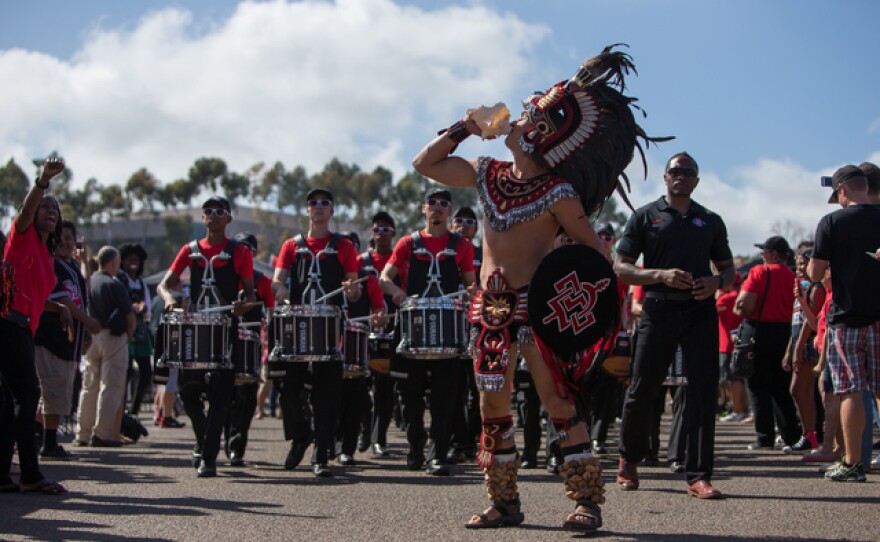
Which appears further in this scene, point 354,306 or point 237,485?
point 354,306

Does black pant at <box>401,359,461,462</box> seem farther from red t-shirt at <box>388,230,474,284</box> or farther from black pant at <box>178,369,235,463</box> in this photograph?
black pant at <box>178,369,235,463</box>

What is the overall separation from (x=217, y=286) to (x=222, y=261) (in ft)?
0.74

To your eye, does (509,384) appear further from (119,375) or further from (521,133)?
(119,375)

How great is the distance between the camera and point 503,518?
6.14 metres

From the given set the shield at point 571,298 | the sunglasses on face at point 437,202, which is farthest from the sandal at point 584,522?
the sunglasses on face at point 437,202

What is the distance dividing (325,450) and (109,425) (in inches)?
184

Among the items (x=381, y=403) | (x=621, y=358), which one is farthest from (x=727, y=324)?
(x=621, y=358)

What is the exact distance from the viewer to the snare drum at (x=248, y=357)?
33.9 feet

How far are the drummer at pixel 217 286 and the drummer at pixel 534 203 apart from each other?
3416 mm

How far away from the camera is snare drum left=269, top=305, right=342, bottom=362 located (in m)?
9.27

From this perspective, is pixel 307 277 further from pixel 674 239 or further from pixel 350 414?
pixel 674 239

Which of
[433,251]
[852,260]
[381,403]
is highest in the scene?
[433,251]

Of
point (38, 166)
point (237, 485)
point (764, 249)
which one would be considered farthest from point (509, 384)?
point (764, 249)

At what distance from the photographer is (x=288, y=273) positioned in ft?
32.7
